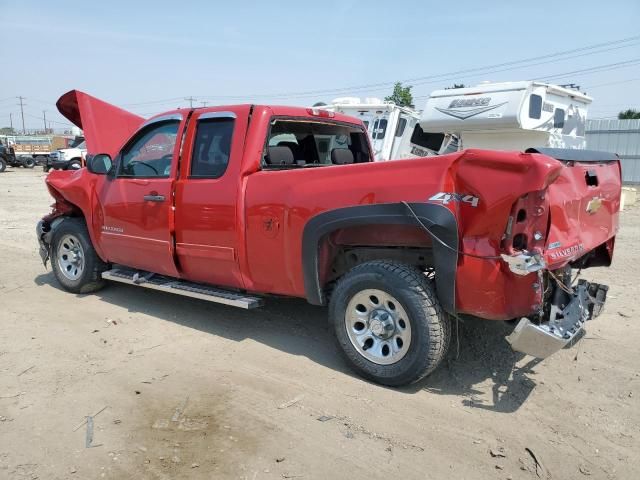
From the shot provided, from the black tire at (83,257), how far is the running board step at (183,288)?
0.28 metres

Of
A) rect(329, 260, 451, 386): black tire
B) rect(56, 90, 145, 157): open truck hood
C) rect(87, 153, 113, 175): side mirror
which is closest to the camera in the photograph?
rect(329, 260, 451, 386): black tire

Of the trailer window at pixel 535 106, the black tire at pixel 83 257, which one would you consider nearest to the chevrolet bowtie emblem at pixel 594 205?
the black tire at pixel 83 257

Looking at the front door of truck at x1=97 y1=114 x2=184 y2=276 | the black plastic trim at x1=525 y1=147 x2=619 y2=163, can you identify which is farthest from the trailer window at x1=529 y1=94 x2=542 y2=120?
the front door of truck at x1=97 y1=114 x2=184 y2=276

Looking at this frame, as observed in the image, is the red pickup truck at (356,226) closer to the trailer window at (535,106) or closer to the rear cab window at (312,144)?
the rear cab window at (312,144)

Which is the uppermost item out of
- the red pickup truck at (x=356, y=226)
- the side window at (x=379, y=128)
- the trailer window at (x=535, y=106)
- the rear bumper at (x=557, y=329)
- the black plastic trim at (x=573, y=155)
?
the trailer window at (x=535, y=106)

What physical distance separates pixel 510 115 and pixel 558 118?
4.66 ft

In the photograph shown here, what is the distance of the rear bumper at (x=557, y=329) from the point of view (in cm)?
326

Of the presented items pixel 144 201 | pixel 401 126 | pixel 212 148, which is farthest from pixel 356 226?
pixel 401 126

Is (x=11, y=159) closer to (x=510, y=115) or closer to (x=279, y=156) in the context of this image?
(x=510, y=115)

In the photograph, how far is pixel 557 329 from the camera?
136 inches

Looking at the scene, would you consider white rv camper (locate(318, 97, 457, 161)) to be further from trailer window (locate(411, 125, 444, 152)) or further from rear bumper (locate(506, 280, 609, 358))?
rear bumper (locate(506, 280, 609, 358))

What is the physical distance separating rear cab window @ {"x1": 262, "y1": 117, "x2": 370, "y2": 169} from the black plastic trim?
7.07 feet

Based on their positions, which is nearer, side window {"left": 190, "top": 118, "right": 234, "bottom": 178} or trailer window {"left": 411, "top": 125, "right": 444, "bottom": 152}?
side window {"left": 190, "top": 118, "right": 234, "bottom": 178}

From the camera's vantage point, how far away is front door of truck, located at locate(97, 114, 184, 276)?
5004mm
